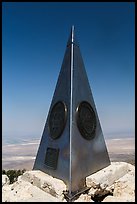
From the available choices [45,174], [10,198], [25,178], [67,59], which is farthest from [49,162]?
[67,59]

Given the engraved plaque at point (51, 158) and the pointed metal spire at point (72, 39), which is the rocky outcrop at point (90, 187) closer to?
the engraved plaque at point (51, 158)

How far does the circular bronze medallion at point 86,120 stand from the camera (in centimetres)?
676

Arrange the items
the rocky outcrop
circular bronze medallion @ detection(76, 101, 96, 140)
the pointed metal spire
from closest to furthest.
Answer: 1. the rocky outcrop
2. circular bronze medallion @ detection(76, 101, 96, 140)
3. the pointed metal spire

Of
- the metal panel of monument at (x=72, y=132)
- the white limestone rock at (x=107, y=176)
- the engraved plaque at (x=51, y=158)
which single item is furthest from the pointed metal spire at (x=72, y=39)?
the white limestone rock at (x=107, y=176)

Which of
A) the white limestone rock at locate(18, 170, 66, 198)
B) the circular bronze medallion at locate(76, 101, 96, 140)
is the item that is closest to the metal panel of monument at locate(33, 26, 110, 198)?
the circular bronze medallion at locate(76, 101, 96, 140)

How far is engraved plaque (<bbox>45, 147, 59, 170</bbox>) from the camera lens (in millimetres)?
6580

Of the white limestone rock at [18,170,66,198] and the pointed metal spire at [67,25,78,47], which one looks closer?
the white limestone rock at [18,170,66,198]

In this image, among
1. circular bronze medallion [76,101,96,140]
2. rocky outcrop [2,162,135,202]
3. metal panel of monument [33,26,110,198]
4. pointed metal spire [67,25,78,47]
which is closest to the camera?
rocky outcrop [2,162,135,202]

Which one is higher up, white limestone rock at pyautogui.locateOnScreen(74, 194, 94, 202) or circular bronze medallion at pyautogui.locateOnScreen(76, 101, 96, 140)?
circular bronze medallion at pyautogui.locateOnScreen(76, 101, 96, 140)

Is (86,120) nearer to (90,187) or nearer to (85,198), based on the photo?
(90,187)

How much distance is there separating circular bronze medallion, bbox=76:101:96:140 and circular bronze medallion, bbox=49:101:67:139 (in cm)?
49

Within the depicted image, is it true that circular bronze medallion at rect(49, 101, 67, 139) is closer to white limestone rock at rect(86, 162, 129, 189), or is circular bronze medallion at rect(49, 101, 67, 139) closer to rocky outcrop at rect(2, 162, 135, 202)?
rocky outcrop at rect(2, 162, 135, 202)

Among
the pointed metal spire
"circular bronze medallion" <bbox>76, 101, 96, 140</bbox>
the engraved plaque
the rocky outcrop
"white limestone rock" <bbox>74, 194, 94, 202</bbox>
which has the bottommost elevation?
"white limestone rock" <bbox>74, 194, 94, 202</bbox>

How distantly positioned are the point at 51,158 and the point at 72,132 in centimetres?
121
